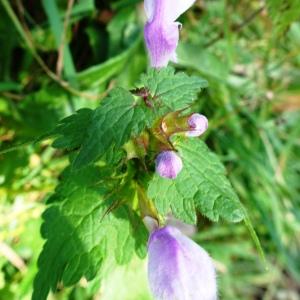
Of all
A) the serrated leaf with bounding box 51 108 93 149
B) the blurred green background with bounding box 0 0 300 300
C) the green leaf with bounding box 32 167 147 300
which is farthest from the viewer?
the blurred green background with bounding box 0 0 300 300

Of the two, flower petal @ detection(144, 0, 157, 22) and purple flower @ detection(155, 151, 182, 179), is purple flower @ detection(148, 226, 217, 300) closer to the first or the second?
purple flower @ detection(155, 151, 182, 179)

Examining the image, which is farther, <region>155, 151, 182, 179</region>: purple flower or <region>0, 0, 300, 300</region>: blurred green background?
<region>0, 0, 300, 300</region>: blurred green background

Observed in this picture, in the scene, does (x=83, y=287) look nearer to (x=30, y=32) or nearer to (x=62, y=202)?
(x=62, y=202)

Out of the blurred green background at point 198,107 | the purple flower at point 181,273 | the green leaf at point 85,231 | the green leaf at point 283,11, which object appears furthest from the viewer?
the blurred green background at point 198,107

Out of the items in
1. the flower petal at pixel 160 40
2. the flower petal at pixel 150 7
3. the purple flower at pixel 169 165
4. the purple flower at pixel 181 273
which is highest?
the flower petal at pixel 150 7

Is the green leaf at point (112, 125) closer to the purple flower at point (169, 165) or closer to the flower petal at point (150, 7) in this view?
the purple flower at point (169, 165)

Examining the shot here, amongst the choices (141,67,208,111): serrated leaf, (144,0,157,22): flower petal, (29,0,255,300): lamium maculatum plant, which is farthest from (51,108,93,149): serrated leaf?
(144,0,157,22): flower petal

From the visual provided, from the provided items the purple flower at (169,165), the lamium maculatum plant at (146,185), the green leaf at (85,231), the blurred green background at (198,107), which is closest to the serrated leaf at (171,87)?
the lamium maculatum plant at (146,185)

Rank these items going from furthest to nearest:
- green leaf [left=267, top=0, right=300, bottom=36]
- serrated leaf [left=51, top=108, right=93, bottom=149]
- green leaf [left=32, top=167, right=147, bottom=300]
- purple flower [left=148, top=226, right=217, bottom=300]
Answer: green leaf [left=267, top=0, right=300, bottom=36]
green leaf [left=32, top=167, right=147, bottom=300]
serrated leaf [left=51, top=108, right=93, bottom=149]
purple flower [left=148, top=226, right=217, bottom=300]
